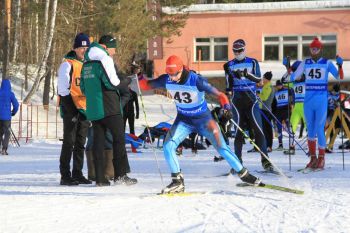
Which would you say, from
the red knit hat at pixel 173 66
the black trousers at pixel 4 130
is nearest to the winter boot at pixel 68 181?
the red knit hat at pixel 173 66

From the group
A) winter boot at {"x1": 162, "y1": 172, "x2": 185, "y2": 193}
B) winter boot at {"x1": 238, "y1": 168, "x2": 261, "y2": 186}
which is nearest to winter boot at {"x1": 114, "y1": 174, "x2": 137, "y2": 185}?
winter boot at {"x1": 162, "y1": 172, "x2": 185, "y2": 193}

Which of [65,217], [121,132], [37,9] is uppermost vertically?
[37,9]

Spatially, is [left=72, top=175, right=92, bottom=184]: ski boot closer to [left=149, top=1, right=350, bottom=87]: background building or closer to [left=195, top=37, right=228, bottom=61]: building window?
[left=149, top=1, right=350, bottom=87]: background building

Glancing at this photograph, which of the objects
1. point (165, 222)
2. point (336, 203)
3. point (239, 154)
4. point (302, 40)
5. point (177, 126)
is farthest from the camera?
point (302, 40)

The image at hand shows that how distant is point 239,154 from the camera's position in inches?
408

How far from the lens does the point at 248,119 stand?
34.6 feet

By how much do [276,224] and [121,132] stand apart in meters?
3.04

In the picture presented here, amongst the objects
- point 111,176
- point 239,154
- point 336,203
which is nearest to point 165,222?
point 336,203

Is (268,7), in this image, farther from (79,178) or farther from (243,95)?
(79,178)

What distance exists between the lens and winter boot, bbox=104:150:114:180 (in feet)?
30.7

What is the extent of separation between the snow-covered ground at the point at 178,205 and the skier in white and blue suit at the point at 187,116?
0.33 meters

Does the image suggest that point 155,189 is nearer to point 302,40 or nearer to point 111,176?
point 111,176

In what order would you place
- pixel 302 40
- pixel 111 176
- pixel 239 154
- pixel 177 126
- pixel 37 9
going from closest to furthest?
pixel 177 126 < pixel 111 176 < pixel 239 154 < pixel 37 9 < pixel 302 40

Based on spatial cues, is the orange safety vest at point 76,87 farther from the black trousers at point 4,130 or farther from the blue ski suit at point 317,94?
the black trousers at point 4,130
